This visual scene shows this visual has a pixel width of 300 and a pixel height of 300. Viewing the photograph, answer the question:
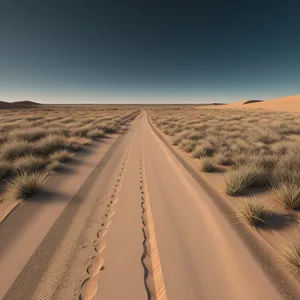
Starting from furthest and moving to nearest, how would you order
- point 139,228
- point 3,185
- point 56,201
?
point 3,185
point 56,201
point 139,228

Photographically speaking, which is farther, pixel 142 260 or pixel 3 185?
pixel 3 185

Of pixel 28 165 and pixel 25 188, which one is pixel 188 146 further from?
pixel 25 188

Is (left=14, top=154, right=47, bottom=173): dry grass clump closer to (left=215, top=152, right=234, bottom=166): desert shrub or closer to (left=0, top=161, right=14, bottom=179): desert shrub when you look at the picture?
(left=0, top=161, right=14, bottom=179): desert shrub

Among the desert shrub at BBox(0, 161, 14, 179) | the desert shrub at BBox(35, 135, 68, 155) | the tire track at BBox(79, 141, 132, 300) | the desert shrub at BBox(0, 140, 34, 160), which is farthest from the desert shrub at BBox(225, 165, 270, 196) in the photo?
the desert shrub at BBox(0, 140, 34, 160)

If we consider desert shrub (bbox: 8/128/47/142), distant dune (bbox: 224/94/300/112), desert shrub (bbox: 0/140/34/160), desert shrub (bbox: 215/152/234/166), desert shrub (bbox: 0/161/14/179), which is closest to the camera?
desert shrub (bbox: 0/161/14/179)

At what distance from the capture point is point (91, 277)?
80.0 inches

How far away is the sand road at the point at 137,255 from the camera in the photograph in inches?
→ 74.6

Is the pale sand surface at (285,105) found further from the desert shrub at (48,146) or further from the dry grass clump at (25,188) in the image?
the dry grass clump at (25,188)

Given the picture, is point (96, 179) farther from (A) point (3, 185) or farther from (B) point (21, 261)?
(B) point (21, 261)

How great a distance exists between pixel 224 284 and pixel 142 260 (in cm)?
104

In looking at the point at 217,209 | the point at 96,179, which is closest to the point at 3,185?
the point at 96,179

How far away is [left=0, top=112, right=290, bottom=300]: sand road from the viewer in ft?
6.22

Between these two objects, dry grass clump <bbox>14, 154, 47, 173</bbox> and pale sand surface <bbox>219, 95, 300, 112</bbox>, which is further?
pale sand surface <bbox>219, 95, 300, 112</bbox>

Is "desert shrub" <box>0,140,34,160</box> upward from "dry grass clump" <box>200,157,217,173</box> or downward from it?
upward
